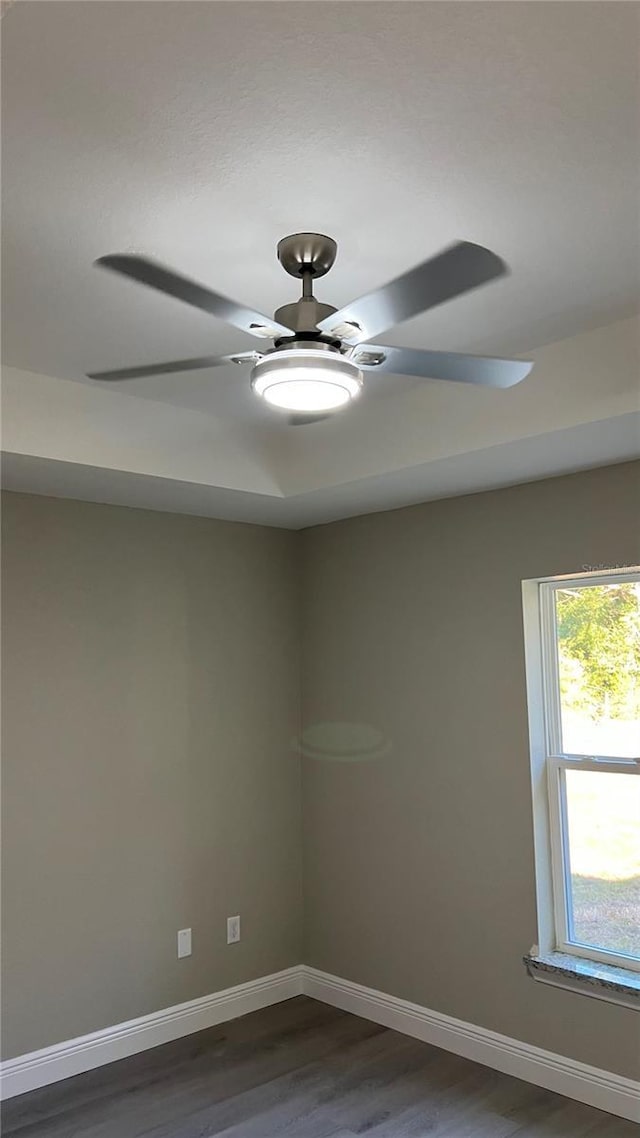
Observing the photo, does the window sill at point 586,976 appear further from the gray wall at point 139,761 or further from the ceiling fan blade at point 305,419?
the ceiling fan blade at point 305,419


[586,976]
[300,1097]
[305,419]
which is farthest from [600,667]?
Result: [300,1097]

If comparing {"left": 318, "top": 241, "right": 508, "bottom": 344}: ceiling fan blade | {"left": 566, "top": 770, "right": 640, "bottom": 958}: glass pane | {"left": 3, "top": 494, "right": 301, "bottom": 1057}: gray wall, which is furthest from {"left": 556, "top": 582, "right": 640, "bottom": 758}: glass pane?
{"left": 318, "top": 241, "right": 508, "bottom": 344}: ceiling fan blade

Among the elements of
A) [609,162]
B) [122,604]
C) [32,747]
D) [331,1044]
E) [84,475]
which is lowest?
[331,1044]

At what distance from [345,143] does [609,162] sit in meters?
0.54

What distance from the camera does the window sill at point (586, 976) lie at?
2803 mm

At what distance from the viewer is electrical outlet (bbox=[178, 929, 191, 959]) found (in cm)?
357

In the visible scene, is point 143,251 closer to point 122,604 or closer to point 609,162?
point 609,162

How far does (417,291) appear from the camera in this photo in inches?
59.8

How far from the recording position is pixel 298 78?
1.46 meters

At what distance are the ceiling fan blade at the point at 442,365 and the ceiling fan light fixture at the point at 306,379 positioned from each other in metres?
0.06

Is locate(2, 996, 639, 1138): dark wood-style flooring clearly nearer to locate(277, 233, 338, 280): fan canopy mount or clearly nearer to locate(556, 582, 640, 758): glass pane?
locate(556, 582, 640, 758): glass pane

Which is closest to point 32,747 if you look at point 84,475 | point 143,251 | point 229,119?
point 84,475

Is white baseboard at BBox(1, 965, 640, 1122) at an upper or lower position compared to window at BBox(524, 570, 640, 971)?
lower

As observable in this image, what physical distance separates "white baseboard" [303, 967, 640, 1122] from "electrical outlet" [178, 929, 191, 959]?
0.69 metres
